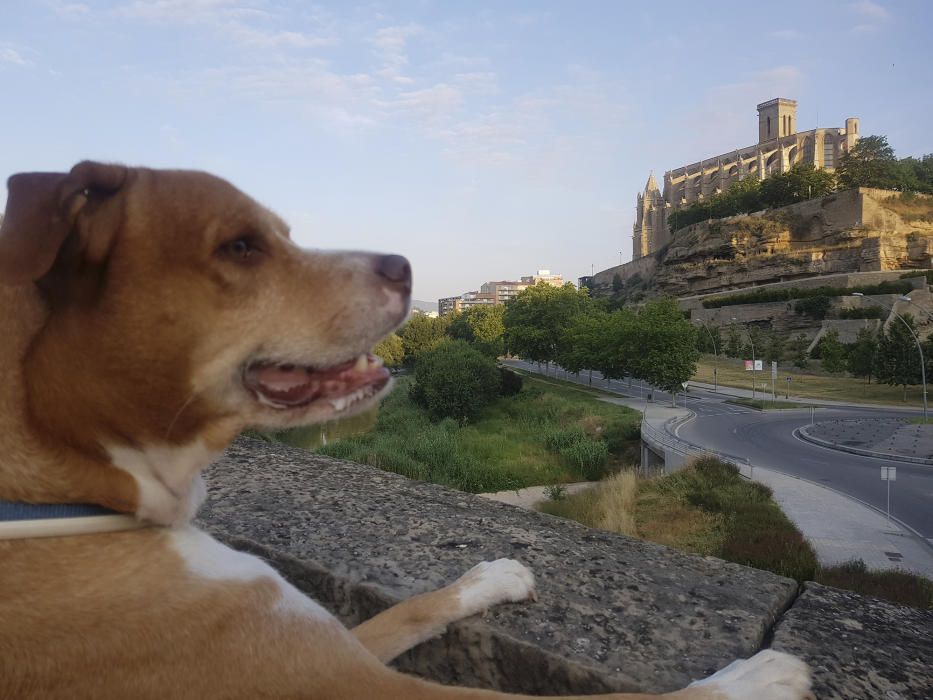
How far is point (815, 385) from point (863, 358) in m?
4.63

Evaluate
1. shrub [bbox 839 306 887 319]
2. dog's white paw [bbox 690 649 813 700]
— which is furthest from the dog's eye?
shrub [bbox 839 306 887 319]

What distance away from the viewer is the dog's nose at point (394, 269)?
77.8 inches

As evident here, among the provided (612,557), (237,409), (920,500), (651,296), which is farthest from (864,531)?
(651,296)

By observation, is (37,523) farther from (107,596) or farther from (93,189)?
(93,189)

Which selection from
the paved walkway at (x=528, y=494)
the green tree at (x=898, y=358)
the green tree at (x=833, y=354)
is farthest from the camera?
the green tree at (x=833, y=354)

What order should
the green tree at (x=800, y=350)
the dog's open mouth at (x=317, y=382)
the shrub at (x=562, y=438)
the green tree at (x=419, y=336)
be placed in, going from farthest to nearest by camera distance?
1. the green tree at (x=419, y=336)
2. the green tree at (x=800, y=350)
3. the shrub at (x=562, y=438)
4. the dog's open mouth at (x=317, y=382)

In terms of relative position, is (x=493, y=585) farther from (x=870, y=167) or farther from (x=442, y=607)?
(x=870, y=167)

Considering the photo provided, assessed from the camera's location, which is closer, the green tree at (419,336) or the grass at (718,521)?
the grass at (718,521)

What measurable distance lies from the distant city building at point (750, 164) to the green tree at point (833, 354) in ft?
165

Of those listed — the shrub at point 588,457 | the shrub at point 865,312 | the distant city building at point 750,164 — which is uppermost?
the distant city building at point 750,164

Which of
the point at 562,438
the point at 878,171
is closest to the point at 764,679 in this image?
the point at 562,438

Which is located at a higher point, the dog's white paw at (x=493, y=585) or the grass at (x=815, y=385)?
the dog's white paw at (x=493, y=585)

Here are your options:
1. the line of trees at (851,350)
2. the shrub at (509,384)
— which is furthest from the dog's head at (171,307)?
the line of trees at (851,350)

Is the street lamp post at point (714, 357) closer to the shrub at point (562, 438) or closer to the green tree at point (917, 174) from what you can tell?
the shrub at point (562, 438)
